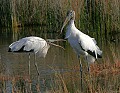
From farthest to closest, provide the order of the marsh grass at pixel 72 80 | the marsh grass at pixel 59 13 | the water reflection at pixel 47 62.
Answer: the marsh grass at pixel 59 13 → the water reflection at pixel 47 62 → the marsh grass at pixel 72 80

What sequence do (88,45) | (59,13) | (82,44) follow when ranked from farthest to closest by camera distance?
(59,13), (88,45), (82,44)

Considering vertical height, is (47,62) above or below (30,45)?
Result: below

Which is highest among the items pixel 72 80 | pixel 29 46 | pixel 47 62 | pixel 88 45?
pixel 88 45

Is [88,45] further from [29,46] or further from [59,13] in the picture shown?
[59,13]

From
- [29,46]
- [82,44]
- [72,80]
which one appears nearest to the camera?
[72,80]

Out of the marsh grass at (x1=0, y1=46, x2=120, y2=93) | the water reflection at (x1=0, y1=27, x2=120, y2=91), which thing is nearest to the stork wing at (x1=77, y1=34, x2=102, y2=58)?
the marsh grass at (x1=0, y1=46, x2=120, y2=93)

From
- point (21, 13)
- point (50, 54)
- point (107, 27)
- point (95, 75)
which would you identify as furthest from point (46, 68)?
point (21, 13)

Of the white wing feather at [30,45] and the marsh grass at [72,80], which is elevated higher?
the white wing feather at [30,45]

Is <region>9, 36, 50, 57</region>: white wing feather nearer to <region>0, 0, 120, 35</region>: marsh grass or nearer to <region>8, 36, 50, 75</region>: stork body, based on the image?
<region>8, 36, 50, 75</region>: stork body

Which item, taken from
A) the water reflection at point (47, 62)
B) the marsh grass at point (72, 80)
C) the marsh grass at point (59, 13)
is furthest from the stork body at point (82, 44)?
the marsh grass at point (59, 13)

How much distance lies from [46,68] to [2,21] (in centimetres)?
1146

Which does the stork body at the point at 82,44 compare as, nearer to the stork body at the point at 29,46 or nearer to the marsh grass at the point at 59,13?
the stork body at the point at 29,46

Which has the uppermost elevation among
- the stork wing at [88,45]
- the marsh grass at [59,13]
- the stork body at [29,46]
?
the stork wing at [88,45]

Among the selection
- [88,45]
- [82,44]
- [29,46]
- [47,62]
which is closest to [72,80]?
[82,44]
